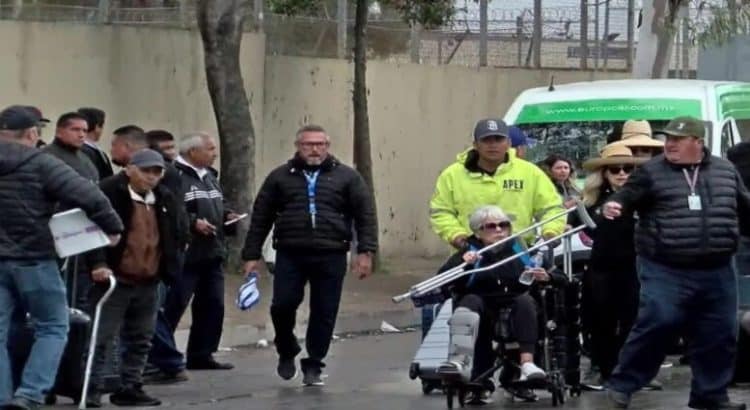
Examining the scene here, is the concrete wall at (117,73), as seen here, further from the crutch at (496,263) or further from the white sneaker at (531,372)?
the white sneaker at (531,372)

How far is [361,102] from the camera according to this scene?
21234mm

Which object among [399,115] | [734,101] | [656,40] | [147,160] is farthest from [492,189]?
[656,40]

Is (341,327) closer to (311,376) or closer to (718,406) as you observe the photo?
(311,376)

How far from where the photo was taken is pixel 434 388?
12.5 m

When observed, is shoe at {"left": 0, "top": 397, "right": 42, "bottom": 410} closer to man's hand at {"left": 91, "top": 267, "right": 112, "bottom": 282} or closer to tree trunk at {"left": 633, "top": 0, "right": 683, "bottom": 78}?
man's hand at {"left": 91, "top": 267, "right": 112, "bottom": 282}

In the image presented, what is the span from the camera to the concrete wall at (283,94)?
1888 cm

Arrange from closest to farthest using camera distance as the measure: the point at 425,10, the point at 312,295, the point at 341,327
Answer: the point at 312,295
the point at 341,327
the point at 425,10

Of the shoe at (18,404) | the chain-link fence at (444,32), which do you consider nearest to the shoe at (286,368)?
the shoe at (18,404)

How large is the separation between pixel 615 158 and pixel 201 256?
3133 millimetres

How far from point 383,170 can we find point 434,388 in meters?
11.4

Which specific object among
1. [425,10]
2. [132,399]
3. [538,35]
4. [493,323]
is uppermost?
[425,10]

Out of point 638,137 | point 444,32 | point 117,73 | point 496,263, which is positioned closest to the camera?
point 496,263

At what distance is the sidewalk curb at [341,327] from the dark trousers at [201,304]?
132 cm

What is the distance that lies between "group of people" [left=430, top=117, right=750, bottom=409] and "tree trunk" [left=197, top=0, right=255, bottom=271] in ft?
23.6
